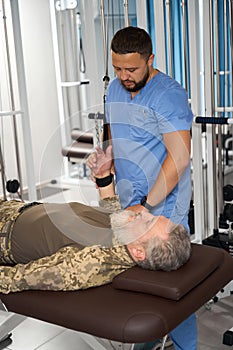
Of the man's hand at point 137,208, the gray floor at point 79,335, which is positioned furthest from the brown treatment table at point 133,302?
the gray floor at point 79,335

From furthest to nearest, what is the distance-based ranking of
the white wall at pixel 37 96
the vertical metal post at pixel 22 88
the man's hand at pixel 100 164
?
the white wall at pixel 37 96 < the vertical metal post at pixel 22 88 < the man's hand at pixel 100 164

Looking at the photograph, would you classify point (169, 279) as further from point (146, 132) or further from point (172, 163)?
point (146, 132)

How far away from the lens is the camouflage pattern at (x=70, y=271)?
1.70 meters

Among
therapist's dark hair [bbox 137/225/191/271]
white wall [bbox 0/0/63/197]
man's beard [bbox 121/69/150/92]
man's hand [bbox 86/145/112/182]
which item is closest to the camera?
therapist's dark hair [bbox 137/225/191/271]

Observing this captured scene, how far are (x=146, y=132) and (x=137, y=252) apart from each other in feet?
1.81

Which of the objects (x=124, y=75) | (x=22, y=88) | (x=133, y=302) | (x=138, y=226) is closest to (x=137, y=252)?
(x=138, y=226)

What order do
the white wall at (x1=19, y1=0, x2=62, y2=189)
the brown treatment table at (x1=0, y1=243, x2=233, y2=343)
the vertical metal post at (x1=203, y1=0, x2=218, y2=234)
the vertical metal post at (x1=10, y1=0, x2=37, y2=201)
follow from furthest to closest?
1. the white wall at (x1=19, y1=0, x2=62, y2=189)
2. the vertical metal post at (x1=10, y1=0, x2=37, y2=201)
3. the vertical metal post at (x1=203, y1=0, x2=218, y2=234)
4. the brown treatment table at (x1=0, y1=243, x2=233, y2=343)

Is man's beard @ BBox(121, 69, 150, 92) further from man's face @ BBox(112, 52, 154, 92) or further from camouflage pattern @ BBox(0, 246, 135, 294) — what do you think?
camouflage pattern @ BBox(0, 246, 135, 294)

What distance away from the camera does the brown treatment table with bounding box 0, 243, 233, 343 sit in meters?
1.49

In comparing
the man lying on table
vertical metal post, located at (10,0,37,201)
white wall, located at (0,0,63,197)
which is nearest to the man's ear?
the man lying on table

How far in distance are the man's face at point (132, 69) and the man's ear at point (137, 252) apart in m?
0.64

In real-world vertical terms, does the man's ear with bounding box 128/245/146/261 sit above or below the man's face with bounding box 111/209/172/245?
below

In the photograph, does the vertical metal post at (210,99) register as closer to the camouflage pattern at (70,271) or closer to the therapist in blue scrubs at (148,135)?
the therapist in blue scrubs at (148,135)

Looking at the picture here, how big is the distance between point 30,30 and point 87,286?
3815mm
